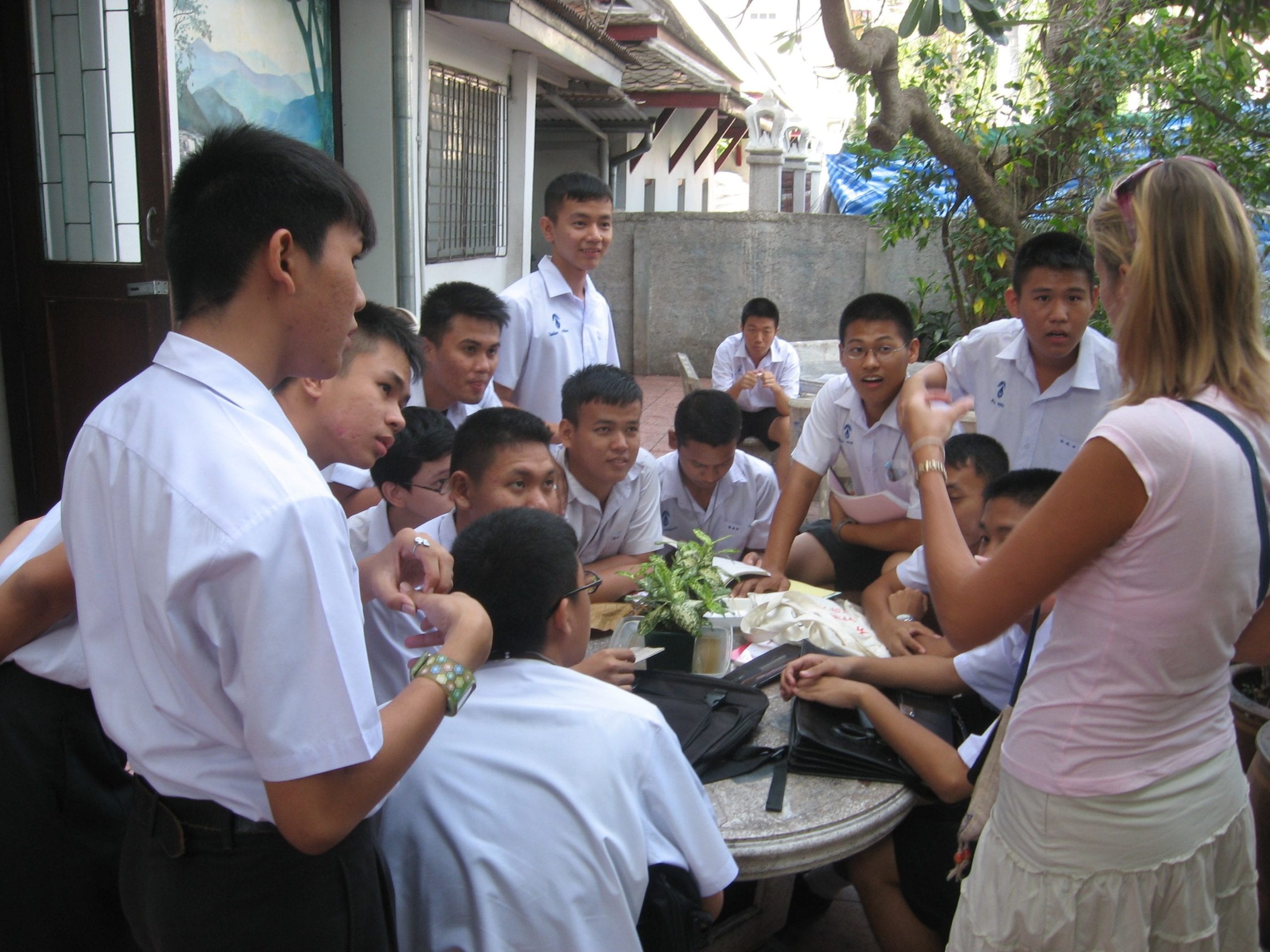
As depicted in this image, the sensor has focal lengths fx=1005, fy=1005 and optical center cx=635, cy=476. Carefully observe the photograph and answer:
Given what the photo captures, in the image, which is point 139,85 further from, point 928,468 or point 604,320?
point 928,468

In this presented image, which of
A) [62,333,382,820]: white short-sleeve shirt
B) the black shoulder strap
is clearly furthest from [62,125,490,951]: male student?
the black shoulder strap

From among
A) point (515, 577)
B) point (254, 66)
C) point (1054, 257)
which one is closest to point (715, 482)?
point (1054, 257)

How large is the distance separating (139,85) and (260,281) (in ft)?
9.41

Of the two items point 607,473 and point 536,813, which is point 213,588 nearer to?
point 536,813

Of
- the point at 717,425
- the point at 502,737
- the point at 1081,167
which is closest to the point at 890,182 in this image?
the point at 1081,167

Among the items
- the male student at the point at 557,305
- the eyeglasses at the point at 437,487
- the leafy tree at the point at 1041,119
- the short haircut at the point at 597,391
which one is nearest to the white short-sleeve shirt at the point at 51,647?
the eyeglasses at the point at 437,487

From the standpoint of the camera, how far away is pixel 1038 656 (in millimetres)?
1490

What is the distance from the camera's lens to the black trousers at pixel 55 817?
1.57m

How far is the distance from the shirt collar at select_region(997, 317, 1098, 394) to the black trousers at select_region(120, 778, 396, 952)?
8.89 feet

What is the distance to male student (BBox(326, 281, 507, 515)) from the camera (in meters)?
3.28

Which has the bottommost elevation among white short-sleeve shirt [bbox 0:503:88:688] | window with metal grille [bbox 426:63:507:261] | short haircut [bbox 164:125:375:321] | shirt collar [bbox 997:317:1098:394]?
white short-sleeve shirt [bbox 0:503:88:688]

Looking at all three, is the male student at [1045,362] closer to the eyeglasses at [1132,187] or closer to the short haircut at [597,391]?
the short haircut at [597,391]

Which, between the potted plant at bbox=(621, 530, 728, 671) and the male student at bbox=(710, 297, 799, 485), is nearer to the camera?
the potted plant at bbox=(621, 530, 728, 671)

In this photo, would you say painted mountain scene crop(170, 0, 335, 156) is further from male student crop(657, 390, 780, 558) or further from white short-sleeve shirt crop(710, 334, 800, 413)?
white short-sleeve shirt crop(710, 334, 800, 413)
